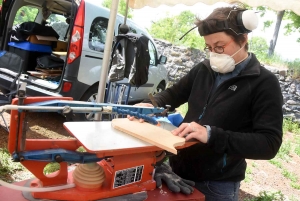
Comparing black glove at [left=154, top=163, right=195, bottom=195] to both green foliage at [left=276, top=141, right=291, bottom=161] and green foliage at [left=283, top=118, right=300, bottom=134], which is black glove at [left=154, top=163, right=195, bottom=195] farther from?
green foliage at [left=283, top=118, right=300, bottom=134]

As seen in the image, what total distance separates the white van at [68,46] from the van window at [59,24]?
3 centimetres

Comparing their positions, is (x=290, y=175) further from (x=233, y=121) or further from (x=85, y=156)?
(x=85, y=156)

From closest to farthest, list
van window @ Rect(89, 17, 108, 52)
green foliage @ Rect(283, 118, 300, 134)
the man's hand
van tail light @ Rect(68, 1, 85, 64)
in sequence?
the man's hand
van tail light @ Rect(68, 1, 85, 64)
van window @ Rect(89, 17, 108, 52)
green foliage @ Rect(283, 118, 300, 134)

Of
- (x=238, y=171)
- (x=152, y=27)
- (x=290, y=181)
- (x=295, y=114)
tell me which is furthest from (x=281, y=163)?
(x=152, y=27)

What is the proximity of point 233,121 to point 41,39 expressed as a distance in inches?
190

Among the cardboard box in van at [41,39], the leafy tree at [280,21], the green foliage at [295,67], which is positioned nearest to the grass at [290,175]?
the green foliage at [295,67]

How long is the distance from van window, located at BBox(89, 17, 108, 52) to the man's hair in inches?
123

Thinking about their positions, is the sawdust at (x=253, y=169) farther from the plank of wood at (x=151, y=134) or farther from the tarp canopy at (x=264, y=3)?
the plank of wood at (x=151, y=134)

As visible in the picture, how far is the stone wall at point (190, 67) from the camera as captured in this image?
8867mm

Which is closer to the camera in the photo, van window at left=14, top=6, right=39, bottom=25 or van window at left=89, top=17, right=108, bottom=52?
van window at left=89, top=17, right=108, bottom=52

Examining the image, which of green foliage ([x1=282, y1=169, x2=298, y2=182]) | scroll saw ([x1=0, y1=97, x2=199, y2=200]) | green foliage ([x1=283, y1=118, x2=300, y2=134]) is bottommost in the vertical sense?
green foliage ([x1=282, y1=169, x2=298, y2=182])

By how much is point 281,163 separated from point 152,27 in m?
13.8

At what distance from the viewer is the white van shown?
4.16 m

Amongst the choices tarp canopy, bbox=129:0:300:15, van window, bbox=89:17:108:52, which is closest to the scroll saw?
tarp canopy, bbox=129:0:300:15
